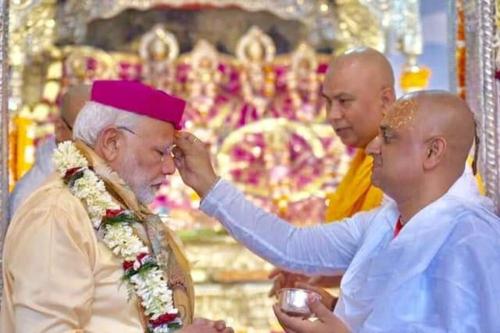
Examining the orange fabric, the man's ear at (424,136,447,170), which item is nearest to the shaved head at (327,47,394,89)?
the orange fabric

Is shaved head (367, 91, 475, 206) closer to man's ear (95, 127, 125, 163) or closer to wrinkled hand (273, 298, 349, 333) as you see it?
wrinkled hand (273, 298, 349, 333)

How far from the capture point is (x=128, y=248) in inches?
134

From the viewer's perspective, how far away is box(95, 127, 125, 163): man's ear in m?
3.57

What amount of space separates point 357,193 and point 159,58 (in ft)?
15.9

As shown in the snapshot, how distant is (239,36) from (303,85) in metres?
0.70

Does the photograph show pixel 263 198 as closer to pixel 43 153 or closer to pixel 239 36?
pixel 239 36

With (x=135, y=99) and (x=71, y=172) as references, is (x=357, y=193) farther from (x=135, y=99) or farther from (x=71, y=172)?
(x=71, y=172)

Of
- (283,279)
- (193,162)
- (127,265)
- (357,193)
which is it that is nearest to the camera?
(127,265)

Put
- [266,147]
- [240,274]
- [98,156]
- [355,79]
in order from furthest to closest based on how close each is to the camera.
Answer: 1. [266,147]
2. [240,274]
3. [355,79]
4. [98,156]

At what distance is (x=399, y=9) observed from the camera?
8.99m

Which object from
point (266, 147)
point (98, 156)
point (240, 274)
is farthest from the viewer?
point (266, 147)

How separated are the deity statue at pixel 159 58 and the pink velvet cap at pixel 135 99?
557cm

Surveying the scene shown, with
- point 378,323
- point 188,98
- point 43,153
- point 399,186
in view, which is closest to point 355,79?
point 399,186

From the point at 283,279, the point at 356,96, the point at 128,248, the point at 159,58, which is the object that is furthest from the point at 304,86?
the point at 128,248
